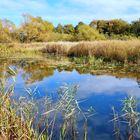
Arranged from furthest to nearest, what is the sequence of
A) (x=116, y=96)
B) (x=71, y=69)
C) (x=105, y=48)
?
(x=105, y=48) < (x=71, y=69) < (x=116, y=96)

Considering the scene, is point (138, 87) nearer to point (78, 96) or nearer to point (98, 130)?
point (78, 96)

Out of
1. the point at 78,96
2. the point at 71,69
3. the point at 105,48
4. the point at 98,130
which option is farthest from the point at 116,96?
the point at 105,48

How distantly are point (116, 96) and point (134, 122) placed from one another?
281 centimetres

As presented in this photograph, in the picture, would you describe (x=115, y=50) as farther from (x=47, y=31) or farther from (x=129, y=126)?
(x=47, y=31)

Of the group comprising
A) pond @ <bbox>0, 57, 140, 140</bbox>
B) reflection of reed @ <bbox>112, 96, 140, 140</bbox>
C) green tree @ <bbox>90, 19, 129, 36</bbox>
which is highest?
green tree @ <bbox>90, 19, 129, 36</bbox>

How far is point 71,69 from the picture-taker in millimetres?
14164

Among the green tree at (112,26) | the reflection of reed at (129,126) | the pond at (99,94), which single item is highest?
the green tree at (112,26)

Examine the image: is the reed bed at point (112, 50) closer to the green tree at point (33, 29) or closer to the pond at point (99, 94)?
the pond at point (99, 94)

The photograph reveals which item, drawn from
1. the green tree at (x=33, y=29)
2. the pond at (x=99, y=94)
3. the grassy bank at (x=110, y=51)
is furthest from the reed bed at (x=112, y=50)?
the green tree at (x=33, y=29)

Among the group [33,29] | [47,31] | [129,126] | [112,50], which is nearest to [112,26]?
[47,31]

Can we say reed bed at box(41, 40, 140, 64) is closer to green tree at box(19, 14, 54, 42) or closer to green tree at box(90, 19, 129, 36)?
green tree at box(19, 14, 54, 42)

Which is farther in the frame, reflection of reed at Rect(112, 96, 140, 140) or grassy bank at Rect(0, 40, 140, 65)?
grassy bank at Rect(0, 40, 140, 65)

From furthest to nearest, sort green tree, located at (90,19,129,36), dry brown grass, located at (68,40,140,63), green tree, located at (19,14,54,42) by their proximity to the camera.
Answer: green tree, located at (90,19,129,36), green tree, located at (19,14,54,42), dry brown grass, located at (68,40,140,63)

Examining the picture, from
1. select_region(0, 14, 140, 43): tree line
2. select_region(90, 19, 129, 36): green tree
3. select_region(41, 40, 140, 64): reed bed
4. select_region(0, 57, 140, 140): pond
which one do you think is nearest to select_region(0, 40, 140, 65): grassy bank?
select_region(41, 40, 140, 64): reed bed
